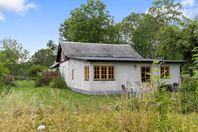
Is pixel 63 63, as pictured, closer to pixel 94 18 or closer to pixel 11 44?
pixel 94 18

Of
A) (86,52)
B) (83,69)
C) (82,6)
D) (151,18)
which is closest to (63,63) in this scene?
(86,52)

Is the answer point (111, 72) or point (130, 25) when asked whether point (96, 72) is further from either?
point (130, 25)

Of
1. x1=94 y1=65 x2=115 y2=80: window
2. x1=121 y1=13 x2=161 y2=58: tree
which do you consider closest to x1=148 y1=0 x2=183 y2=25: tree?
x1=121 y1=13 x2=161 y2=58: tree

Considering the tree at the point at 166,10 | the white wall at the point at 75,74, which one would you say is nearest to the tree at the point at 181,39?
the white wall at the point at 75,74

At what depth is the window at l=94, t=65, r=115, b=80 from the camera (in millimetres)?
17281

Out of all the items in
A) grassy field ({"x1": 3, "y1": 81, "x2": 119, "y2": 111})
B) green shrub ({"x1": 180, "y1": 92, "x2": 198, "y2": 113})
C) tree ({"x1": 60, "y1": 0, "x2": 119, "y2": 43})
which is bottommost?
green shrub ({"x1": 180, "y1": 92, "x2": 198, "y2": 113})

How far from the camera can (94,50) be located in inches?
904

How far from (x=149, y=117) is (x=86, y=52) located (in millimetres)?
18149

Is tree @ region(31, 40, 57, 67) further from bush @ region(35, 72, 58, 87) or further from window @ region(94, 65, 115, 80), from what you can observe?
window @ region(94, 65, 115, 80)

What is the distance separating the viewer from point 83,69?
708 inches

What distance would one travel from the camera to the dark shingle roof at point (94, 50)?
22.0 m

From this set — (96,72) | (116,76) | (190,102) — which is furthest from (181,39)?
(190,102)

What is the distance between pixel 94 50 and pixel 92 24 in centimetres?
1477

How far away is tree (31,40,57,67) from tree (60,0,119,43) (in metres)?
A: 9.04
